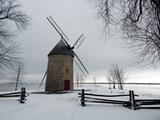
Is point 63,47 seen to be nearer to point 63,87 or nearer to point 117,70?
point 63,87

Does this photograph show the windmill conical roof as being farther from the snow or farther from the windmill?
the snow

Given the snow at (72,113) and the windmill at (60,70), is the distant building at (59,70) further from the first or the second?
the snow at (72,113)

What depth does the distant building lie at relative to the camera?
26.1 metres

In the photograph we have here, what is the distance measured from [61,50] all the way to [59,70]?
373cm

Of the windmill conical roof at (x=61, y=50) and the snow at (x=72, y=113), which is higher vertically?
the windmill conical roof at (x=61, y=50)

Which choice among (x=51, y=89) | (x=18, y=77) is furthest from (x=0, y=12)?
(x=18, y=77)

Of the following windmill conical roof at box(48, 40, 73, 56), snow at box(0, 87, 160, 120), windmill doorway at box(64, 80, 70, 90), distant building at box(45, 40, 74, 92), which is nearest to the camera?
snow at box(0, 87, 160, 120)

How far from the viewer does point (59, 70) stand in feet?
87.1

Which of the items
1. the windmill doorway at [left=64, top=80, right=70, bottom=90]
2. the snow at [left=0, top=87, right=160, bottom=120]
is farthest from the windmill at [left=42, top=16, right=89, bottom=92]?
the snow at [left=0, top=87, right=160, bottom=120]

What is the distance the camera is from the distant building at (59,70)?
2614cm

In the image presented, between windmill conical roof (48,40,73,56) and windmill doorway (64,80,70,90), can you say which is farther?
windmill conical roof (48,40,73,56)

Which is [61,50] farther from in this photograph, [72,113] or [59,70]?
[72,113]

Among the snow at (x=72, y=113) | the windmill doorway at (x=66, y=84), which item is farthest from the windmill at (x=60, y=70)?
the snow at (x=72, y=113)

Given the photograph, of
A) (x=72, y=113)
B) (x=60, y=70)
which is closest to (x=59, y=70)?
(x=60, y=70)
